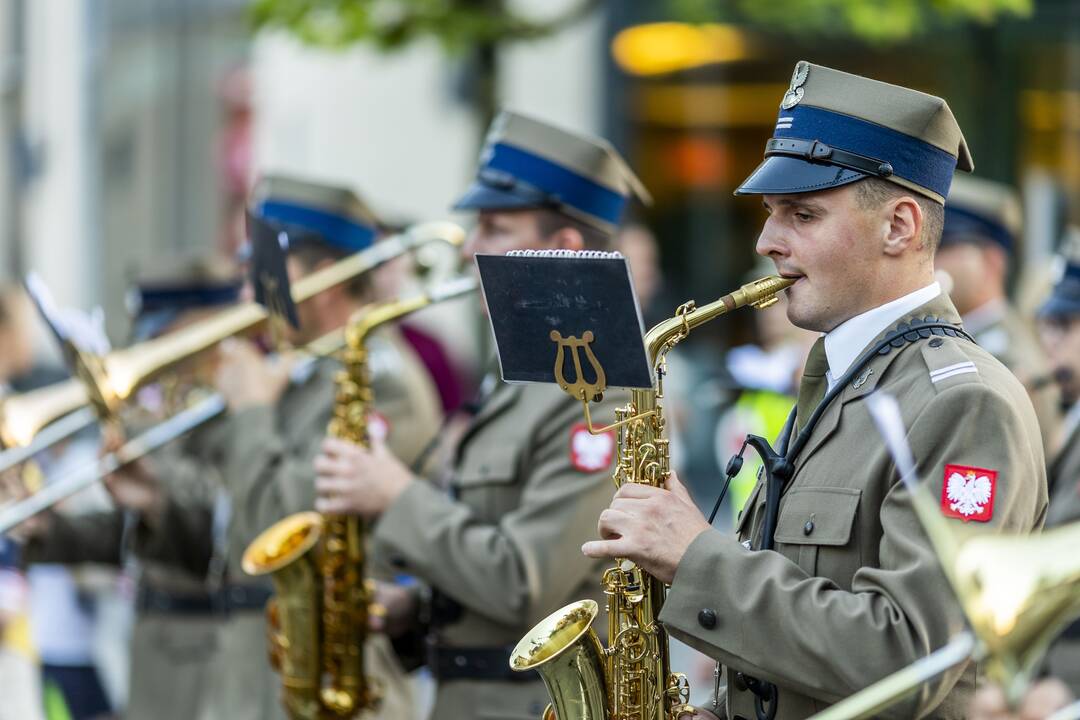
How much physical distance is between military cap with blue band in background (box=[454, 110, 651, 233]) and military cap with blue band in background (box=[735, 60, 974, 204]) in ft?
4.62

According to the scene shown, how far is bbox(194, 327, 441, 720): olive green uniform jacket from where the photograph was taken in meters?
5.62

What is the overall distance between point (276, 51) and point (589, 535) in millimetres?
10513

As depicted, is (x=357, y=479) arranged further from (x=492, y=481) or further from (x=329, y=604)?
(x=329, y=604)

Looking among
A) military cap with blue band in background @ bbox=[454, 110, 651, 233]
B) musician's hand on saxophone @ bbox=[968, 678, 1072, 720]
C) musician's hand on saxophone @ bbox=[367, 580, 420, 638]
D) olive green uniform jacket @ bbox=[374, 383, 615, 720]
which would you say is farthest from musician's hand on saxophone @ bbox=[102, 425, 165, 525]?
musician's hand on saxophone @ bbox=[968, 678, 1072, 720]

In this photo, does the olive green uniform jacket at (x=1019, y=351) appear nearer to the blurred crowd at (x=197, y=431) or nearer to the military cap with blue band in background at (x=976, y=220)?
the blurred crowd at (x=197, y=431)

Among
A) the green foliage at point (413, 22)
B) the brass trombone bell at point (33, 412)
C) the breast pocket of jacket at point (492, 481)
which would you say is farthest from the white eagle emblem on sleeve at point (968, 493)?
the green foliage at point (413, 22)

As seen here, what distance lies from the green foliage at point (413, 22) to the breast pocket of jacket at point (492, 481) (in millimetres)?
4793

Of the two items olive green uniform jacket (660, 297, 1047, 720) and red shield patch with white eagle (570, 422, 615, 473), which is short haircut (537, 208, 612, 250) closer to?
red shield patch with white eagle (570, 422, 615, 473)

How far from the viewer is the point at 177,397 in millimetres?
7074

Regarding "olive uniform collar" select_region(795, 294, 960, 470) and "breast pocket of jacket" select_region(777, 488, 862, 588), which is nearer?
"breast pocket of jacket" select_region(777, 488, 862, 588)

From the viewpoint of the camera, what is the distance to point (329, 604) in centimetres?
519

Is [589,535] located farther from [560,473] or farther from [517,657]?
[517,657]

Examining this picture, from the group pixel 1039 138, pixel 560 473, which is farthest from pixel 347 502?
pixel 1039 138

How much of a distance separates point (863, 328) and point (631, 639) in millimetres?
818
